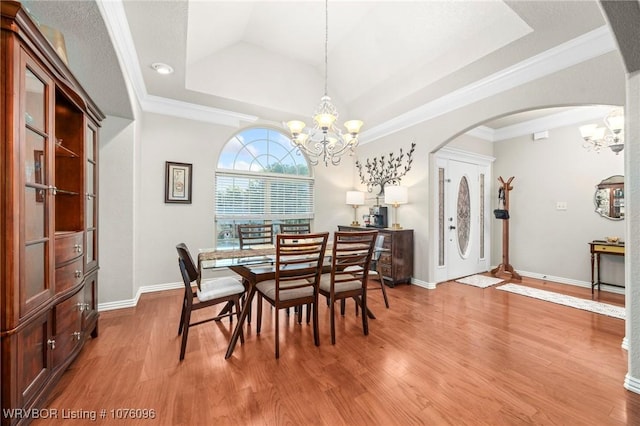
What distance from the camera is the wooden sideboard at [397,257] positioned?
162 inches

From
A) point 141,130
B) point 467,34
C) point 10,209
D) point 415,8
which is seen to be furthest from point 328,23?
point 10,209

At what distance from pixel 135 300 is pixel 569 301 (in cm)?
564

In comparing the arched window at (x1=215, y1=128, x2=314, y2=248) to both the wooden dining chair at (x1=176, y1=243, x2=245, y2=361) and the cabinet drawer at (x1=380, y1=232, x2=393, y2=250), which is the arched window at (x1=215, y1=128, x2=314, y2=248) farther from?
the wooden dining chair at (x1=176, y1=243, x2=245, y2=361)

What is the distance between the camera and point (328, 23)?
11.6 feet

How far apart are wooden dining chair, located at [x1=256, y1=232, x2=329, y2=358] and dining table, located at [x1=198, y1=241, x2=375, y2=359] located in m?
0.12

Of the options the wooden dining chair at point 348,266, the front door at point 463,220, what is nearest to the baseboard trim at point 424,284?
the front door at point 463,220

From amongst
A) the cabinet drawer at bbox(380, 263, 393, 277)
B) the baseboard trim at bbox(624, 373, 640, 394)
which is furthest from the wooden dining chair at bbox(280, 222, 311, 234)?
the baseboard trim at bbox(624, 373, 640, 394)

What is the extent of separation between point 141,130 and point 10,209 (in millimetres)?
3027

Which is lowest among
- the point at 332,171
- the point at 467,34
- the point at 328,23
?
the point at 332,171

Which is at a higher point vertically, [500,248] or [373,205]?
[373,205]

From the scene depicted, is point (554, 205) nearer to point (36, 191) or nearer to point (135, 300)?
point (36, 191)

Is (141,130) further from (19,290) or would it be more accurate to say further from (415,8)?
(415,8)

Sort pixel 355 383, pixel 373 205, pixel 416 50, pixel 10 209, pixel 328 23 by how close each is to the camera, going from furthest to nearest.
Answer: pixel 373 205 → pixel 328 23 → pixel 416 50 → pixel 355 383 → pixel 10 209

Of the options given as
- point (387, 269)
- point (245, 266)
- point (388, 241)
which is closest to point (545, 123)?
point (388, 241)
